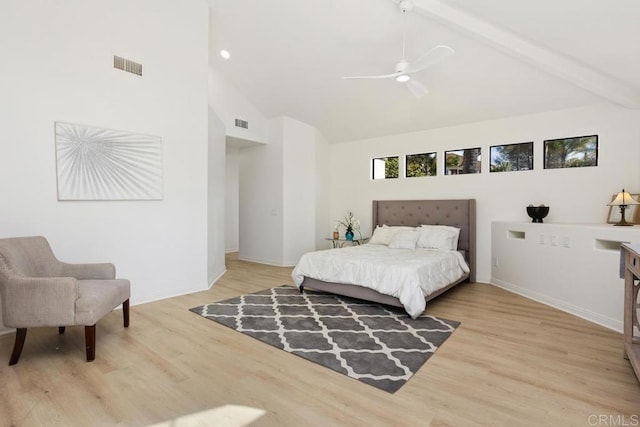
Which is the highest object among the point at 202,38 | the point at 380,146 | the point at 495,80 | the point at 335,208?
the point at 202,38

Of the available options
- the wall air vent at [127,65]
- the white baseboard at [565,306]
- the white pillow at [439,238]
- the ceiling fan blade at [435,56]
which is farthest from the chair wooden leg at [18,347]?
the white baseboard at [565,306]

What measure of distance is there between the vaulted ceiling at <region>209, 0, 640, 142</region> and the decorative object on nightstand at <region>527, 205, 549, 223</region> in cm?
142

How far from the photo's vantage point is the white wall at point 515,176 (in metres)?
4.03

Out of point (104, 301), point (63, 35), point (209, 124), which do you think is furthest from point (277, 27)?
point (104, 301)

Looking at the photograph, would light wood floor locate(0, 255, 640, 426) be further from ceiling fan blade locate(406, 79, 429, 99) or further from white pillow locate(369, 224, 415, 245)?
ceiling fan blade locate(406, 79, 429, 99)

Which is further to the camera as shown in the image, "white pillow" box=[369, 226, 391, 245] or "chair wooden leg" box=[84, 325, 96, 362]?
"white pillow" box=[369, 226, 391, 245]

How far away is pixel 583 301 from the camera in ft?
11.2

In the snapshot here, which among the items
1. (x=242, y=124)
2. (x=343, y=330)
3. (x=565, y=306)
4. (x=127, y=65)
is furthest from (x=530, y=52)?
(x=242, y=124)

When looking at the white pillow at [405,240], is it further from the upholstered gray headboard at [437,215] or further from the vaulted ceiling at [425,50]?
the vaulted ceiling at [425,50]

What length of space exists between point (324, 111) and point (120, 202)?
12.4 feet

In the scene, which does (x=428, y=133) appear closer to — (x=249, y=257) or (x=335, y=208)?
(x=335, y=208)

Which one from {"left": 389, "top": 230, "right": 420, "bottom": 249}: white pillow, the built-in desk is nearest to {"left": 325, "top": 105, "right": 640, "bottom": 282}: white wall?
{"left": 389, "top": 230, "right": 420, "bottom": 249}: white pillow

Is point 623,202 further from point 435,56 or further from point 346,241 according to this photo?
point 346,241

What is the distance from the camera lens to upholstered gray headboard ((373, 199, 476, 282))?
512cm
